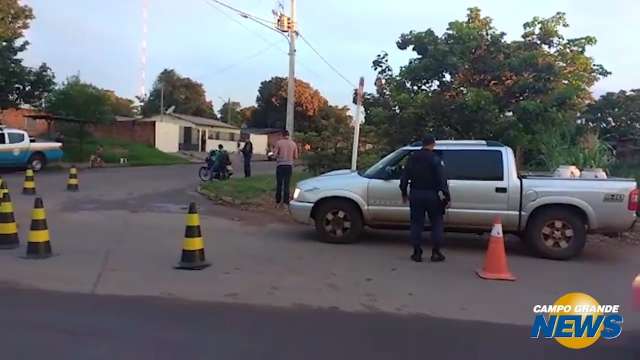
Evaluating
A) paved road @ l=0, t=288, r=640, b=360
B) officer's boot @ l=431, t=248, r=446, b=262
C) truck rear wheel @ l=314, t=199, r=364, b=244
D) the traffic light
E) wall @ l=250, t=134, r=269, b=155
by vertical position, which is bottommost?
paved road @ l=0, t=288, r=640, b=360

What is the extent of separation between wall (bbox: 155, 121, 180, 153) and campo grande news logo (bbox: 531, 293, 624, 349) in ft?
132

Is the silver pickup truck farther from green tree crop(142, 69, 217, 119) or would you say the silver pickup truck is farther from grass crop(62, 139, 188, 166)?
green tree crop(142, 69, 217, 119)

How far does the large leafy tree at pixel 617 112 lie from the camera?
3562 centimetres

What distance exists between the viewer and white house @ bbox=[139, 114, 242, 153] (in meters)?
46.4

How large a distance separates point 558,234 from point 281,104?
6437 cm

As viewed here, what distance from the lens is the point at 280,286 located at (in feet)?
22.7

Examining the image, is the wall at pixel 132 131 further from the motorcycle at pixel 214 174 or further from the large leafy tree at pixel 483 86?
the large leafy tree at pixel 483 86

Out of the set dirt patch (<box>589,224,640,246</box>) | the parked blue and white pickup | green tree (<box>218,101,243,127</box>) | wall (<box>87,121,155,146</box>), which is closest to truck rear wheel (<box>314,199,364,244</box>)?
dirt patch (<box>589,224,640,246</box>)

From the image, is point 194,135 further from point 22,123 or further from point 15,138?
point 15,138

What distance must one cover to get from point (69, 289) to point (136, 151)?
1209 inches

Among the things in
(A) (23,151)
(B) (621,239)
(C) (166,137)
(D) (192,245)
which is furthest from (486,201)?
(C) (166,137)

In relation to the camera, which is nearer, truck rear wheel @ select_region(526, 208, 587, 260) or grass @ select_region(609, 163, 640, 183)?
truck rear wheel @ select_region(526, 208, 587, 260)

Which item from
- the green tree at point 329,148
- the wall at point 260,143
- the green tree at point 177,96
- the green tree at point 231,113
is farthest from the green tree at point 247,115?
the green tree at point 329,148

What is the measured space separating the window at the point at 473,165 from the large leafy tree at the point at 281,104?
5250cm
